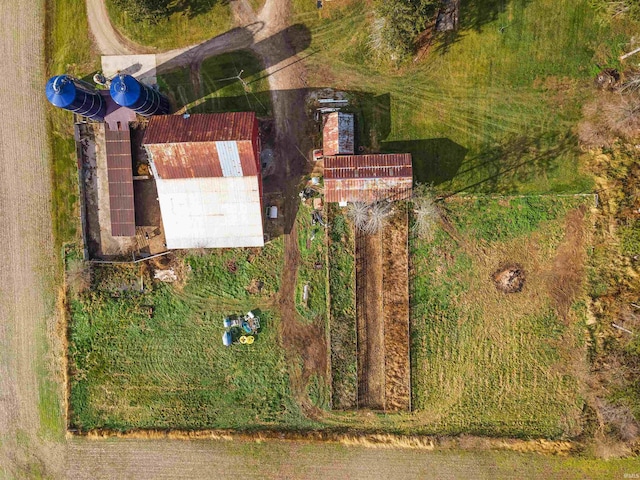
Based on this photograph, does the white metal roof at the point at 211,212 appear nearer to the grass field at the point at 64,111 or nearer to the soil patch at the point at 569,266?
the grass field at the point at 64,111

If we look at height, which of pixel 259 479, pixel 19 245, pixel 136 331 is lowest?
pixel 259 479

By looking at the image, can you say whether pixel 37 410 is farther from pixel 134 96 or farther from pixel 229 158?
pixel 134 96

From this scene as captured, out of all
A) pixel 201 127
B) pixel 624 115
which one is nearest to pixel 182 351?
pixel 201 127

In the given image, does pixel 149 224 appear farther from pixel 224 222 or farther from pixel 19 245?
pixel 19 245

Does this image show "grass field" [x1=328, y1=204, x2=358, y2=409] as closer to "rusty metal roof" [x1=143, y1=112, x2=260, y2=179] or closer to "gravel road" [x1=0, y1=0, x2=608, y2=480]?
"gravel road" [x1=0, y1=0, x2=608, y2=480]

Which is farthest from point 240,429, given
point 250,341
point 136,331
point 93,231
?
point 93,231

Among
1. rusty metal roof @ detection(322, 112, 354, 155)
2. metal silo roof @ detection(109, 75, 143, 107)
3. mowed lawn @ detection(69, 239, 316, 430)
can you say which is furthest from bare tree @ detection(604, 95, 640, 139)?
metal silo roof @ detection(109, 75, 143, 107)
